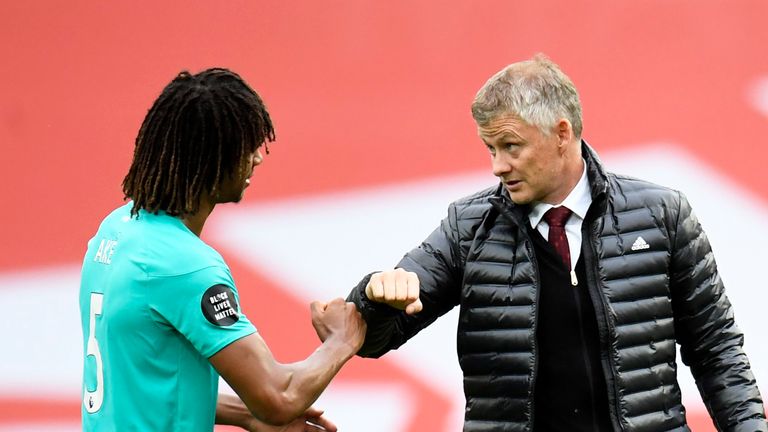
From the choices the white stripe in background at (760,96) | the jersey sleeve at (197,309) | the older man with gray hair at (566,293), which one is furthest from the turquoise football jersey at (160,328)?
the white stripe in background at (760,96)

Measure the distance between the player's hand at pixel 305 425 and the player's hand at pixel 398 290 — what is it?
294 mm

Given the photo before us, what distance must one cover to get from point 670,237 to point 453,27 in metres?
1.48

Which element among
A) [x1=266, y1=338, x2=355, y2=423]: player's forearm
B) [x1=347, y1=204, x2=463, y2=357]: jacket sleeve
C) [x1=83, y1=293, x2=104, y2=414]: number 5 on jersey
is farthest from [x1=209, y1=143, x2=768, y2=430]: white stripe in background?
[x1=83, y1=293, x2=104, y2=414]: number 5 on jersey

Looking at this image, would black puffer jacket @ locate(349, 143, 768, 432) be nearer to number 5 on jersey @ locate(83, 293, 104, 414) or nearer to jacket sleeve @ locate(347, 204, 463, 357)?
jacket sleeve @ locate(347, 204, 463, 357)

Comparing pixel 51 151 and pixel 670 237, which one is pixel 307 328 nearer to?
pixel 51 151

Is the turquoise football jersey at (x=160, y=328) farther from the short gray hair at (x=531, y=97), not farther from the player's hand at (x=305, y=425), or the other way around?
the short gray hair at (x=531, y=97)

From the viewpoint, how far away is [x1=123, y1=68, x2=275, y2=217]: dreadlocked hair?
6.48ft

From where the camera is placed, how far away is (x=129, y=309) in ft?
6.14

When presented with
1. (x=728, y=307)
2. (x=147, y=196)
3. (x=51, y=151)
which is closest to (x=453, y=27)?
(x=51, y=151)

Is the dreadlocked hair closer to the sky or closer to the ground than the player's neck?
closer to the sky

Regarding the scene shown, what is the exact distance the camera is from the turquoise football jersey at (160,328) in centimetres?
187

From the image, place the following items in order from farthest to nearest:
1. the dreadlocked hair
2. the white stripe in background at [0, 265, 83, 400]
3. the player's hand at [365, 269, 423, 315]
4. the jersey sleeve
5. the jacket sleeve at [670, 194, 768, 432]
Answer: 1. the white stripe in background at [0, 265, 83, 400]
2. the jacket sleeve at [670, 194, 768, 432]
3. the player's hand at [365, 269, 423, 315]
4. the dreadlocked hair
5. the jersey sleeve

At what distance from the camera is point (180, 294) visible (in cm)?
186

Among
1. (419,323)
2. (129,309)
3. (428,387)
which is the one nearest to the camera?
(129,309)
